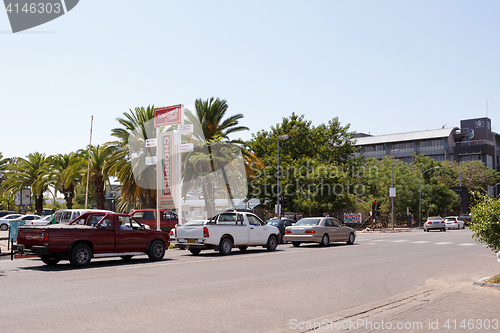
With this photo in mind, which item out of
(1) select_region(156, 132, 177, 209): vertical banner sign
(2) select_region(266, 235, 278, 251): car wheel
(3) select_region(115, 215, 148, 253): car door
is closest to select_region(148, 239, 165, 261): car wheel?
(3) select_region(115, 215, 148, 253): car door

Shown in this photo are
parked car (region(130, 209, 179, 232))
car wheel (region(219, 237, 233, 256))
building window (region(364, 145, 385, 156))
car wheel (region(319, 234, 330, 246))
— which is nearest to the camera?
car wheel (region(219, 237, 233, 256))

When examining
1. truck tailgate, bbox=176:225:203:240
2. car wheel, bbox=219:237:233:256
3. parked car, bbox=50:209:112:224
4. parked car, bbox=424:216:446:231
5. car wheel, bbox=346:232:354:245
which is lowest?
parked car, bbox=424:216:446:231

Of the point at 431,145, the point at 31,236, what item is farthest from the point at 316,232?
the point at 431,145

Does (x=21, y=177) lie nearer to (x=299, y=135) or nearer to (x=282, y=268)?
A: (x=299, y=135)

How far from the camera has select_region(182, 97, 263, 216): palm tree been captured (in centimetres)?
3628

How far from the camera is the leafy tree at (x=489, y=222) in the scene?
10.9m

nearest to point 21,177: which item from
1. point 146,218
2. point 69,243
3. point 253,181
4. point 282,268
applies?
point 253,181

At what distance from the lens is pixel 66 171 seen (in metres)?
42.9

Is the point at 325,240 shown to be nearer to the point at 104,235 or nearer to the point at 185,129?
A: the point at 185,129

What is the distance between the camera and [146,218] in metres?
30.0

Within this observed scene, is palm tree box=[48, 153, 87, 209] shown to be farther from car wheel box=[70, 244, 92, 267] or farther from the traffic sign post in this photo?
car wheel box=[70, 244, 92, 267]

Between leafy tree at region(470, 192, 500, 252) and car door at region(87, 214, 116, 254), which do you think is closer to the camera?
leafy tree at region(470, 192, 500, 252)

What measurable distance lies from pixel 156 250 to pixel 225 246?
320 centimetres

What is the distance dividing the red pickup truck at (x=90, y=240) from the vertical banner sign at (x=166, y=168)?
42.3 feet
